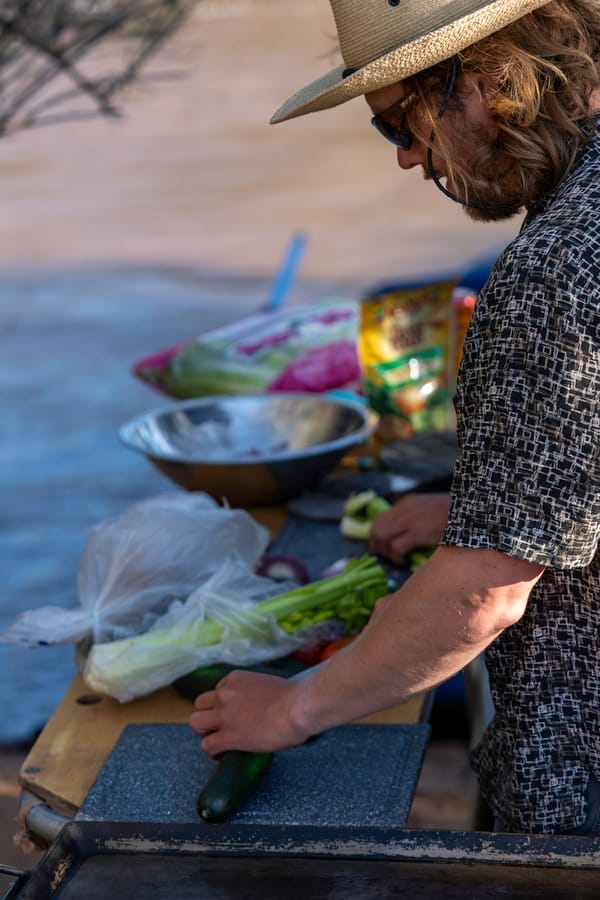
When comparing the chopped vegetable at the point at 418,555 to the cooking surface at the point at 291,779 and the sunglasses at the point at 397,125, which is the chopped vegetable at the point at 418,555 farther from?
the sunglasses at the point at 397,125

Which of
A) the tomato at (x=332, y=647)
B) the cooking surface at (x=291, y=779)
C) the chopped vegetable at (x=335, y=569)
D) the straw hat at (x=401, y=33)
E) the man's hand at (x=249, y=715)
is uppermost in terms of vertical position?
the straw hat at (x=401, y=33)

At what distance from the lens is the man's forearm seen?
4.23 feet

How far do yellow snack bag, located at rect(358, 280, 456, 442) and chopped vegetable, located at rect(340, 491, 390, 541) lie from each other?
26.4 inches

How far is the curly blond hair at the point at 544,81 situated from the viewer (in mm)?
1303

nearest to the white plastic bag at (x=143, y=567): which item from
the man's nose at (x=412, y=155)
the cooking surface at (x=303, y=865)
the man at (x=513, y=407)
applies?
the man at (x=513, y=407)

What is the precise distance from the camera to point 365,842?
127 centimetres

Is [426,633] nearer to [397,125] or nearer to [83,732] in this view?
[397,125]

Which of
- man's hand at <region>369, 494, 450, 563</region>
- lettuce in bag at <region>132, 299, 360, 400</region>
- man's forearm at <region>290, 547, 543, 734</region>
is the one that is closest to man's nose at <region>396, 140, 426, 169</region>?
man's forearm at <region>290, 547, 543, 734</region>

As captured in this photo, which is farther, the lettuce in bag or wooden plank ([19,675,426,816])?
the lettuce in bag

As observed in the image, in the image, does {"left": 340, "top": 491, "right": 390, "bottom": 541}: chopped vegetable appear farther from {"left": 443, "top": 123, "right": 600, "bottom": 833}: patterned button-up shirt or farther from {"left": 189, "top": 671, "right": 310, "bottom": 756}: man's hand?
{"left": 443, "top": 123, "right": 600, "bottom": 833}: patterned button-up shirt

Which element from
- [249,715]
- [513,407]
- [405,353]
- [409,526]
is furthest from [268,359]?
[513,407]

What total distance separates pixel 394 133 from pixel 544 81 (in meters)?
0.22

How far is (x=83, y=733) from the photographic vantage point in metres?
2.01

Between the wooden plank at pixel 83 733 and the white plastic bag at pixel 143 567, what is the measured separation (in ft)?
0.42
